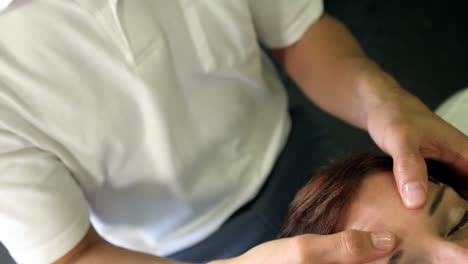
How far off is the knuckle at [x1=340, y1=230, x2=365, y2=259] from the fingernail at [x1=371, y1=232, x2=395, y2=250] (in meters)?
0.03

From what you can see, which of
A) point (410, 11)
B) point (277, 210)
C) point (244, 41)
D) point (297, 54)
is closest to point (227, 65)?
point (244, 41)


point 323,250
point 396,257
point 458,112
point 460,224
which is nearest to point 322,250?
point 323,250

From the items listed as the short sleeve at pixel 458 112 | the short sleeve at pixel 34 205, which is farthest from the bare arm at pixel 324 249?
the short sleeve at pixel 458 112

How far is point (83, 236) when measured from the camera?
0.52 meters

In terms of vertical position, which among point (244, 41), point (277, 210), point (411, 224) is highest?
point (244, 41)

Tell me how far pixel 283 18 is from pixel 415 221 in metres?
0.37

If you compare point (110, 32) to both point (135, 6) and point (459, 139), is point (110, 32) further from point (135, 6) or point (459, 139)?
point (459, 139)

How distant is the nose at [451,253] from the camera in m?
0.45

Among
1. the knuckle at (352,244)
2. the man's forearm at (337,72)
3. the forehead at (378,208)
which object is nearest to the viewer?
the knuckle at (352,244)

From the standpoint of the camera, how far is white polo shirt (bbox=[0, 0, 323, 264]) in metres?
0.47

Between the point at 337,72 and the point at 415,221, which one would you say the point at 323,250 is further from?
the point at 337,72

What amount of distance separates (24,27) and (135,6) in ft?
0.44

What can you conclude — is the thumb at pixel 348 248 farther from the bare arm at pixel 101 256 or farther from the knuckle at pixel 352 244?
the bare arm at pixel 101 256

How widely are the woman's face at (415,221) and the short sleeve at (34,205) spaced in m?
0.36
